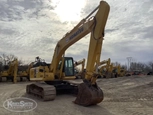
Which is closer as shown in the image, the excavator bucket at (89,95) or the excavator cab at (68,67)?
the excavator bucket at (89,95)

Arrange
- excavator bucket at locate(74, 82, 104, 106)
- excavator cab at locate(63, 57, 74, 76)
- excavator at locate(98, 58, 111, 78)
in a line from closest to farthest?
1. excavator bucket at locate(74, 82, 104, 106)
2. excavator cab at locate(63, 57, 74, 76)
3. excavator at locate(98, 58, 111, 78)

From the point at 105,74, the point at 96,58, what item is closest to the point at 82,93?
the point at 96,58

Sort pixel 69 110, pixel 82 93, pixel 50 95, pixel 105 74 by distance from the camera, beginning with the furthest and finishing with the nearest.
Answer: pixel 105 74
pixel 50 95
pixel 82 93
pixel 69 110

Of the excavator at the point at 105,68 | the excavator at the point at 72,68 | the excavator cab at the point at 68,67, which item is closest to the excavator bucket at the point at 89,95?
the excavator at the point at 72,68

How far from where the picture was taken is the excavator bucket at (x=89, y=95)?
7.30 meters

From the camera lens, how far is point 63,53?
1077 centimetres

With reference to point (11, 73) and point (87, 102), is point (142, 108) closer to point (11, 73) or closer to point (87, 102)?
point (87, 102)

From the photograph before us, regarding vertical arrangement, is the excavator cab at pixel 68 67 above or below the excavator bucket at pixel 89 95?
above

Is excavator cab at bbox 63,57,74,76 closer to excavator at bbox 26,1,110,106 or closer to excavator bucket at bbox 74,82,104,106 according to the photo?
excavator at bbox 26,1,110,106

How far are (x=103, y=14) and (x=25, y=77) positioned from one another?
18.4 metres

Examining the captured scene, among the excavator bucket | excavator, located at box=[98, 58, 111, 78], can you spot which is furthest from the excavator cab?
excavator, located at box=[98, 58, 111, 78]

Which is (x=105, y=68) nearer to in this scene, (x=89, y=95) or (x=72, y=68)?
(x=72, y=68)

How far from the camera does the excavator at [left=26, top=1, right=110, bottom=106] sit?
7530 mm

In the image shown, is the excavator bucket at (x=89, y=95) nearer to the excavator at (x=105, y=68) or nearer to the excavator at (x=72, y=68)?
the excavator at (x=72, y=68)
